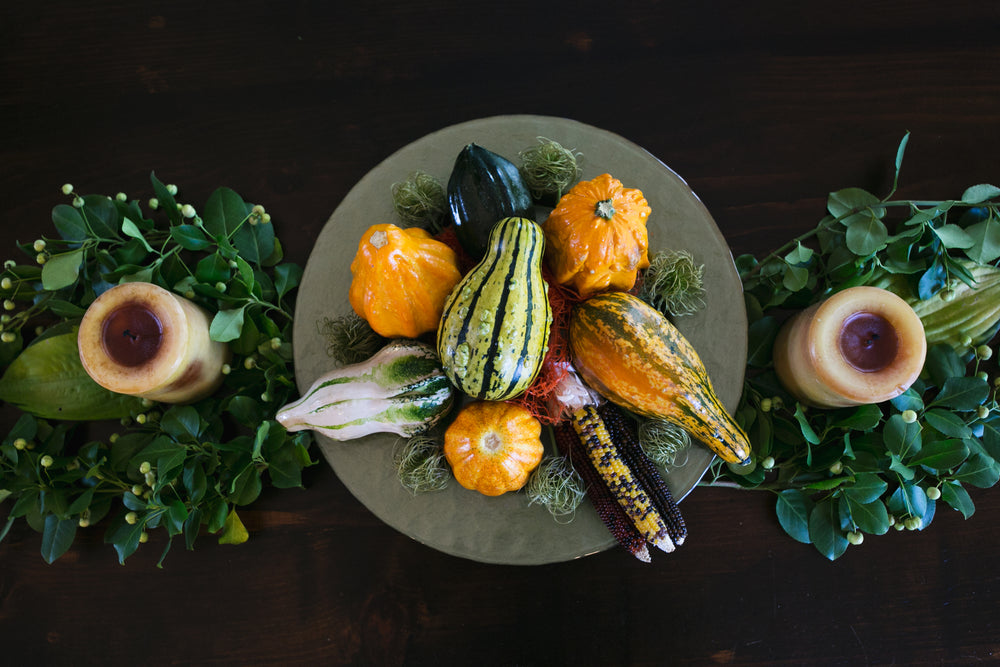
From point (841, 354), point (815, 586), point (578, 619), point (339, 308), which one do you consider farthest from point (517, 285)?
point (815, 586)

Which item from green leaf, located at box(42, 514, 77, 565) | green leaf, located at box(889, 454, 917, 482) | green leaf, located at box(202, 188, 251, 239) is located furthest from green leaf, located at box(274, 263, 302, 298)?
green leaf, located at box(889, 454, 917, 482)

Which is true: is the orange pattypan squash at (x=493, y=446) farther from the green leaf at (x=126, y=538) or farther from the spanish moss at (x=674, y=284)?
the green leaf at (x=126, y=538)

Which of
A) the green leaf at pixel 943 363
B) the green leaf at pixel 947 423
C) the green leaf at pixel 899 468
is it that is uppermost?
the green leaf at pixel 943 363

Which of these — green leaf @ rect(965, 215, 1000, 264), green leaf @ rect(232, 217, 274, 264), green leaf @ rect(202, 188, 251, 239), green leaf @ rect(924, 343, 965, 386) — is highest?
green leaf @ rect(202, 188, 251, 239)

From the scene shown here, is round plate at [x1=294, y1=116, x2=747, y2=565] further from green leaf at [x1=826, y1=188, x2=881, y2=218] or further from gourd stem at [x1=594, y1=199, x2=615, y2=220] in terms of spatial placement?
green leaf at [x1=826, y1=188, x2=881, y2=218]

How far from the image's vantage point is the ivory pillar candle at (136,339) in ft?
2.94

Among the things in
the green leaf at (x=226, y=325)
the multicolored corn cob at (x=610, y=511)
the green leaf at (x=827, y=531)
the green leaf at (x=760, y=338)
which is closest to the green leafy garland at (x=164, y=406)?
the green leaf at (x=226, y=325)

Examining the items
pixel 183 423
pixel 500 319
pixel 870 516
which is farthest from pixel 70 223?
pixel 870 516

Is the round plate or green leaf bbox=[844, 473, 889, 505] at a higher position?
the round plate

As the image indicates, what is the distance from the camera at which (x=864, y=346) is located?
88 centimetres

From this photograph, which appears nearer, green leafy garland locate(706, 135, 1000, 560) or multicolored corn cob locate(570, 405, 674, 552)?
multicolored corn cob locate(570, 405, 674, 552)

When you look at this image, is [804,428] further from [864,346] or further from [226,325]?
[226,325]

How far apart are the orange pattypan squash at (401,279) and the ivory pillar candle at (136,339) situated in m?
0.27

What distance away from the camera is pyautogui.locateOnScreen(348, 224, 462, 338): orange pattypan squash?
0.80m
